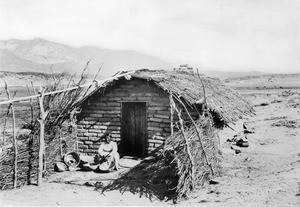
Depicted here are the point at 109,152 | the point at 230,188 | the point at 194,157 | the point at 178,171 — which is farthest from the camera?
the point at 109,152

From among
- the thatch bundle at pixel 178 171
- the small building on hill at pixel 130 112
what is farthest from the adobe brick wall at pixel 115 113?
the thatch bundle at pixel 178 171

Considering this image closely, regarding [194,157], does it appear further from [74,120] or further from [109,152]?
[74,120]

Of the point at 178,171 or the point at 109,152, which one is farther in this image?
the point at 109,152

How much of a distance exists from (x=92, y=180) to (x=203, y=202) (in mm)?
3827

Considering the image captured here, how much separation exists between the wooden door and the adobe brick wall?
311 millimetres

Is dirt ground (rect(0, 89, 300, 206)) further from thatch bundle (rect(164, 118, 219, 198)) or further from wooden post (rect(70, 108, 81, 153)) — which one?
wooden post (rect(70, 108, 81, 153))

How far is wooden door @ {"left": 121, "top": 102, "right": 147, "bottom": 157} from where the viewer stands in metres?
12.4

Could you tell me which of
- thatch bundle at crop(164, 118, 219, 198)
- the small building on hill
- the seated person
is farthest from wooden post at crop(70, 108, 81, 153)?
thatch bundle at crop(164, 118, 219, 198)

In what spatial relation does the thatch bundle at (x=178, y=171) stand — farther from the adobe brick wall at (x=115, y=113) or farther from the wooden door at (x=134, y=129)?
the wooden door at (x=134, y=129)

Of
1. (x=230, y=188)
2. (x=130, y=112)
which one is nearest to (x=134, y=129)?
(x=130, y=112)

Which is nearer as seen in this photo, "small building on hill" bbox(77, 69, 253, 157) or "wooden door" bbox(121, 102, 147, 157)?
"small building on hill" bbox(77, 69, 253, 157)

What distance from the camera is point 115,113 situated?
12391 millimetres

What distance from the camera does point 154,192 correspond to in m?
8.74

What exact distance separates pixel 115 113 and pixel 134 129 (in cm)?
97
